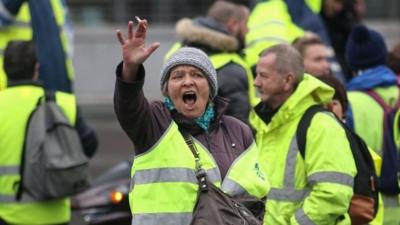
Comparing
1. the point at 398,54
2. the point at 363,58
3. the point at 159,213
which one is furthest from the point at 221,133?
the point at 398,54

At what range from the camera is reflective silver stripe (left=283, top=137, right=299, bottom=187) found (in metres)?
6.09

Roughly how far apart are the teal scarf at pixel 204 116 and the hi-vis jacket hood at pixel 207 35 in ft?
7.67

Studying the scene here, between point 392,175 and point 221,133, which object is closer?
point 221,133

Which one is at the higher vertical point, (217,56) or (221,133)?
(221,133)

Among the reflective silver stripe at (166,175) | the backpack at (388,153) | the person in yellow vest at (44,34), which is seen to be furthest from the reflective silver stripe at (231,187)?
the person in yellow vest at (44,34)

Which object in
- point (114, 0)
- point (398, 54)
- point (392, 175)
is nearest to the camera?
point (392, 175)

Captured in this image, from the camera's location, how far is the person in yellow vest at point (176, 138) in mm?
4945

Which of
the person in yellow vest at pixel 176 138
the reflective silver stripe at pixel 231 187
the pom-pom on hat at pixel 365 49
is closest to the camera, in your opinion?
the person in yellow vest at pixel 176 138

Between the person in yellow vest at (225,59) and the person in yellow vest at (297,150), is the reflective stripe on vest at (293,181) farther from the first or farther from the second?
the person in yellow vest at (225,59)

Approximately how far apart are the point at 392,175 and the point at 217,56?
4.64 ft

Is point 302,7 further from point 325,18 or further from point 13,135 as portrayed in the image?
point 13,135

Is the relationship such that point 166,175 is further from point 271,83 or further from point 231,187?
point 271,83

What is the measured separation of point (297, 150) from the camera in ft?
20.0

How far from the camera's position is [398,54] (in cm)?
838
